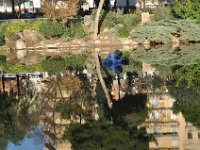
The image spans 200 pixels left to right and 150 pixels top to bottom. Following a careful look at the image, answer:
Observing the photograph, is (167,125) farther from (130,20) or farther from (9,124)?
(130,20)

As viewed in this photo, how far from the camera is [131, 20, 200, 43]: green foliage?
37.4 m

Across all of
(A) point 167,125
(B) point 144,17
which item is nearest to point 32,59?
(B) point 144,17

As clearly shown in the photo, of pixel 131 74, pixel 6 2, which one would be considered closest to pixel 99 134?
pixel 131 74

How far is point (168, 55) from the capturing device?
1245 inches

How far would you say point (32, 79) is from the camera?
27766 mm

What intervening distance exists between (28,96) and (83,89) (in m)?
2.18

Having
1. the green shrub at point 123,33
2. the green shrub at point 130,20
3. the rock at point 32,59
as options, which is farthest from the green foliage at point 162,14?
the rock at point 32,59

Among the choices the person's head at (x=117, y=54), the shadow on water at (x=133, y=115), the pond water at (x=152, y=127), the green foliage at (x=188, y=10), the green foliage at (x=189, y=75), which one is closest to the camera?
the pond water at (x=152, y=127)

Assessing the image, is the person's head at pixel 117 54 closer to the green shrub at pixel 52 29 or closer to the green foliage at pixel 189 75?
the green shrub at pixel 52 29

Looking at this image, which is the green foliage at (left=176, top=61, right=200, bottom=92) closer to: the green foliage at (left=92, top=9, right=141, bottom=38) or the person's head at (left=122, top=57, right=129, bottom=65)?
the person's head at (left=122, top=57, right=129, bottom=65)

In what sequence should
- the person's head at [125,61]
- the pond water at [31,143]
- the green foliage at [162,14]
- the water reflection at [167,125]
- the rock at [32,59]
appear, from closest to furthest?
the water reflection at [167,125], the pond water at [31,143], the person's head at [125,61], the rock at [32,59], the green foliage at [162,14]

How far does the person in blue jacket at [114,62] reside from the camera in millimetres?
28922

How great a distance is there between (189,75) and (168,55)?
7592 millimetres

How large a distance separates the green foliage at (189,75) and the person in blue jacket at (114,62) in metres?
3.41
